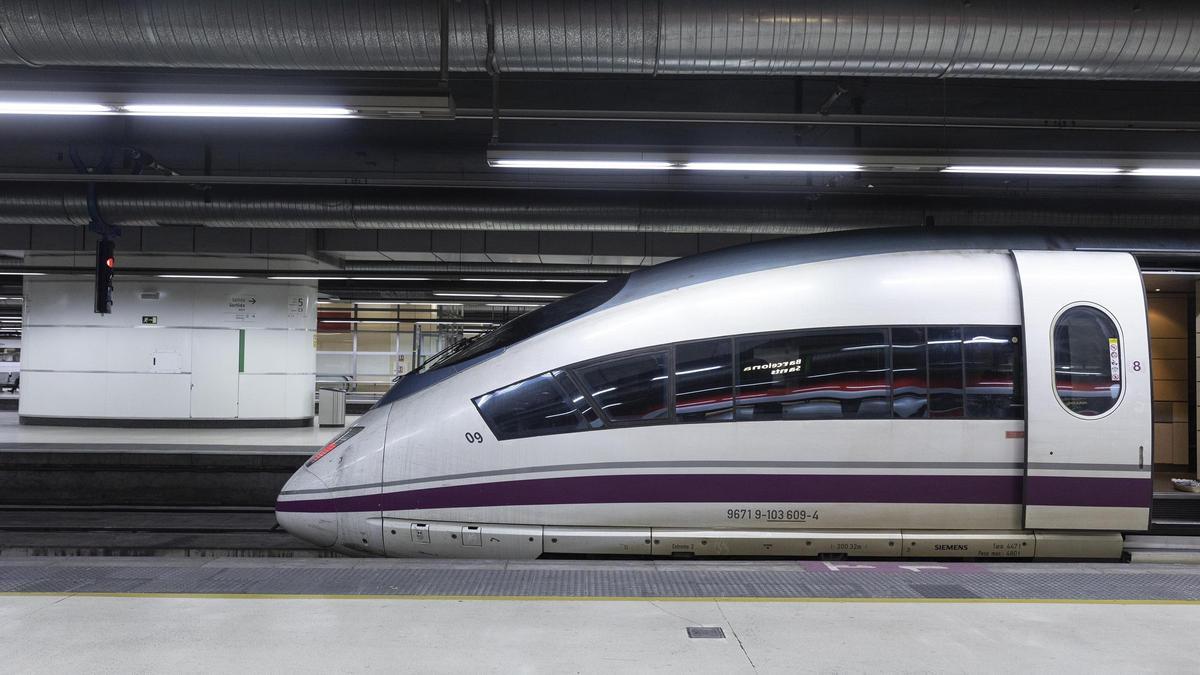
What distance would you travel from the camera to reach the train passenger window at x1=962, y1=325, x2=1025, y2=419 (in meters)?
6.14

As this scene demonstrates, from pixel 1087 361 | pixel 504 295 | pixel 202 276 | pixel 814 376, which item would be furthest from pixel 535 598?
pixel 504 295

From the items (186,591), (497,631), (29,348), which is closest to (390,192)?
(186,591)

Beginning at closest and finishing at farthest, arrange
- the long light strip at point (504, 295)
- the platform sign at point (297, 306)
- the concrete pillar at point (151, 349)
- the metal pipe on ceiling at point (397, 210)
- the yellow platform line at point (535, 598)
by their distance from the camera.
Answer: the yellow platform line at point (535, 598) < the metal pipe on ceiling at point (397, 210) < the concrete pillar at point (151, 349) < the platform sign at point (297, 306) < the long light strip at point (504, 295)

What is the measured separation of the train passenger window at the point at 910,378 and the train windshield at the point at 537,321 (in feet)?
7.42

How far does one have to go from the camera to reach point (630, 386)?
6.14 meters

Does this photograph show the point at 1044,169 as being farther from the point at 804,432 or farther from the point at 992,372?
the point at 804,432

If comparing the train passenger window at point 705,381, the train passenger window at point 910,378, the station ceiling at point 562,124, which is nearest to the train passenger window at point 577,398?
the train passenger window at point 705,381

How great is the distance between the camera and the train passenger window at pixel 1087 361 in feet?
20.2

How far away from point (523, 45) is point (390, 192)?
5.41m

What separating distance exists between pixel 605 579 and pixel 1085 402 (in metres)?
4.01

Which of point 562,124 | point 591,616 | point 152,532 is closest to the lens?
point 591,616

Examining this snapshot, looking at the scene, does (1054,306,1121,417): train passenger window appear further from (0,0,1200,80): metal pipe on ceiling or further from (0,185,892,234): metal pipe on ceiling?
(0,185,892,234): metal pipe on ceiling

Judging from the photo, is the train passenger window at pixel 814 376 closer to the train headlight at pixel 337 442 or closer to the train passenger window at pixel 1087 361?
the train passenger window at pixel 1087 361

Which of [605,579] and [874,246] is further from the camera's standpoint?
[874,246]
